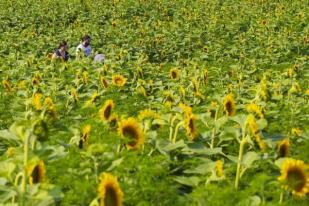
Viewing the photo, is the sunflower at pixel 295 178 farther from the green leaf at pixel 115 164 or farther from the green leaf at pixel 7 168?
the green leaf at pixel 7 168

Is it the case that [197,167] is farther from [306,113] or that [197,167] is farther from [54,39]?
[54,39]

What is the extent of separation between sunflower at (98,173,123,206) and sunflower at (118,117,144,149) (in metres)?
1.27

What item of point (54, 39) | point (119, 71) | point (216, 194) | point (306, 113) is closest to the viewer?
point (216, 194)

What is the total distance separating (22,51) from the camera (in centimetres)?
1800

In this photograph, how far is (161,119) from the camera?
5.80m

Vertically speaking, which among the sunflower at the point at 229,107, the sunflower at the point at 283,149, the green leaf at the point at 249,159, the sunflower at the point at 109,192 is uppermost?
the sunflower at the point at 229,107

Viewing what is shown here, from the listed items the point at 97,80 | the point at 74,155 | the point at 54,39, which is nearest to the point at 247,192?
the point at 74,155

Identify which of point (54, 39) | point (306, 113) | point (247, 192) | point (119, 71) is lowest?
point (247, 192)

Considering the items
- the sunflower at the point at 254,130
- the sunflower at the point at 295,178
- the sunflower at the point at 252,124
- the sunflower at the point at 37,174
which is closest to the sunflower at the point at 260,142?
the sunflower at the point at 254,130

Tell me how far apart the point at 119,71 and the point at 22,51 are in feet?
23.0

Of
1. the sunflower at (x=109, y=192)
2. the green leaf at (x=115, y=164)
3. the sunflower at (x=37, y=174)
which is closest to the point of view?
the sunflower at (x=109, y=192)

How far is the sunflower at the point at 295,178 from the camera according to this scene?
4.08 meters

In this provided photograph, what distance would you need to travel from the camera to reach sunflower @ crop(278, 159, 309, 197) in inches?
161

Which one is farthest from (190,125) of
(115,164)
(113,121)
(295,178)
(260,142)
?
(295,178)
